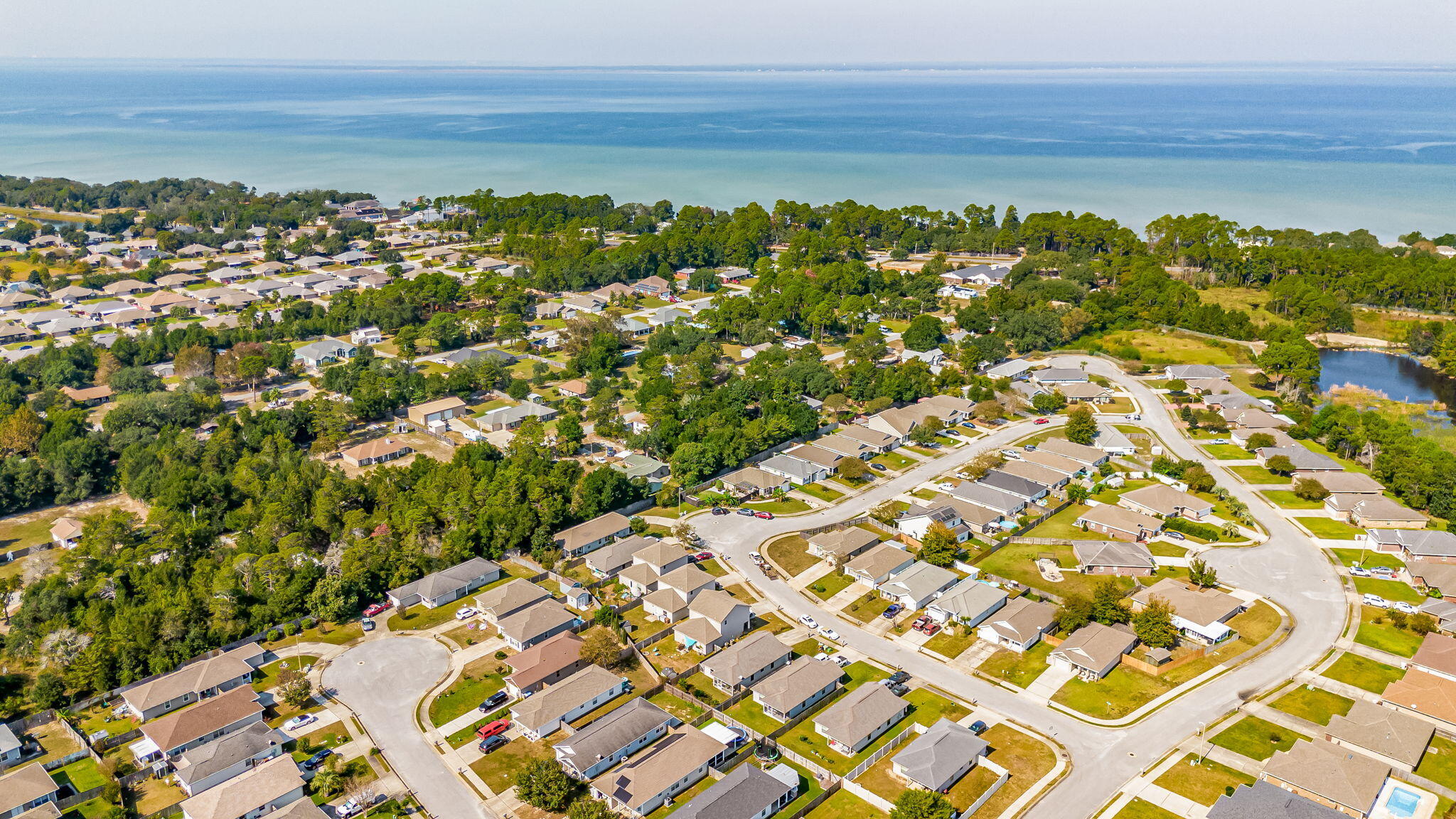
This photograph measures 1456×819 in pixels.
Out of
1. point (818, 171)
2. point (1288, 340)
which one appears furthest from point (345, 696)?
point (818, 171)

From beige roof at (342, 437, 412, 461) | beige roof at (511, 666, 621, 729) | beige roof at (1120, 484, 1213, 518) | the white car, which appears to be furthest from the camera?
beige roof at (342, 437, 412, 461)

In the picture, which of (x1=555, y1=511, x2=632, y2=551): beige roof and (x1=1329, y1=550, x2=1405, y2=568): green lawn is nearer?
(x1=1329, y1=550, x2=1405, y2=568): green lawn

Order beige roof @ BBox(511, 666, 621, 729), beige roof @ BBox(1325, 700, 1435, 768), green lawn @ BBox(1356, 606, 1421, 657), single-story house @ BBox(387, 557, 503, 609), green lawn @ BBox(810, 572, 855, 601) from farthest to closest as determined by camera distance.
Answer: green lawn @ BBox(810, 572, 855, 601)
single-story house @ BBox(387, 557, 503, 609)
green lawn @ BBox(1356, 606, 1421, 657)
beige roof @ BBox(511, 666, 621, 729)
beige roof @ BBox(1325, 700, 1435, 768)

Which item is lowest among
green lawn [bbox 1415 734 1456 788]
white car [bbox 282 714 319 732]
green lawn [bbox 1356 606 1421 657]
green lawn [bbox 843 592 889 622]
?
white car [bbox 282 714 319 732]

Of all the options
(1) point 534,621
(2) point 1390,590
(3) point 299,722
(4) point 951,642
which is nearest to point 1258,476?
(2) point 1390,590

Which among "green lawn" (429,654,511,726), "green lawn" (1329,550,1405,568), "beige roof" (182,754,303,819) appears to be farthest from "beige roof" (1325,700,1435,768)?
"beige roof" (182,754,303,819)

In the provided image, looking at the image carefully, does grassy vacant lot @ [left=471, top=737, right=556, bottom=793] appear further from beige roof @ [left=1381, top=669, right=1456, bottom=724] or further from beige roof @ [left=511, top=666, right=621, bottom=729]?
beige roof @ [left=1381, top=669, right=1456, bottom=724]

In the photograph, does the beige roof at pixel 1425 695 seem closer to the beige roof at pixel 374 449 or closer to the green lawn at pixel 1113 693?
the green lawn at pixel 1113 693
